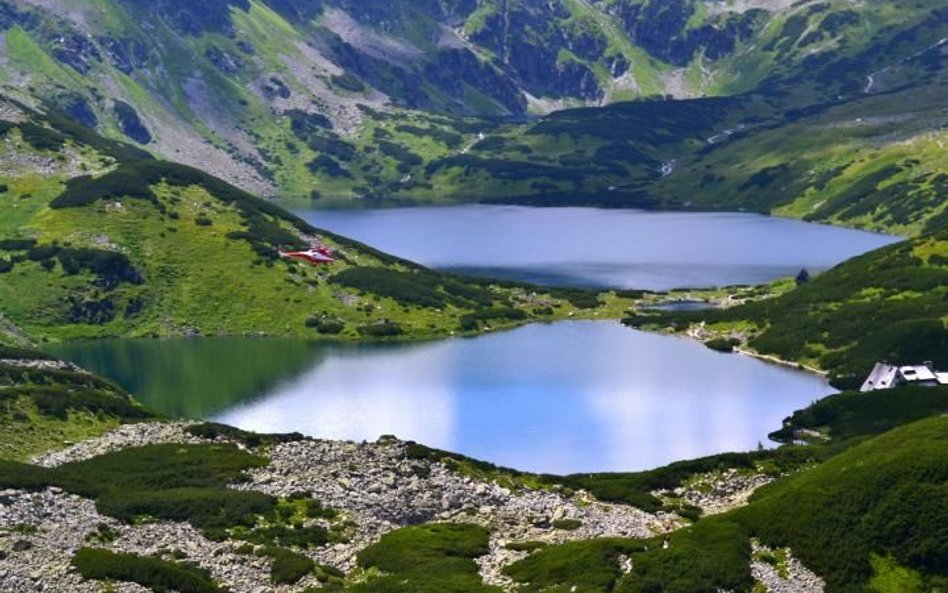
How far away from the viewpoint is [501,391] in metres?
143

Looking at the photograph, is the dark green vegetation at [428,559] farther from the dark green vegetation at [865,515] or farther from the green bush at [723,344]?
the green bush at [723,344]

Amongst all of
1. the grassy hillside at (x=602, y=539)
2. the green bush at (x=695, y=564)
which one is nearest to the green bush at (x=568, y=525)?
the grassy hillside at (x=602, y=539)

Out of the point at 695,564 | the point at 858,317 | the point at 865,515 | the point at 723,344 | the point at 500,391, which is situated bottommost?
the point at 695,564

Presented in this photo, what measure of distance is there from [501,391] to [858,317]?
5397 centimetres

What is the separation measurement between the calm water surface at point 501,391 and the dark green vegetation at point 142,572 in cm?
4843

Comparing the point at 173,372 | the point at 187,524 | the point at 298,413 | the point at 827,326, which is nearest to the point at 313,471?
Answer: the point at 187,524

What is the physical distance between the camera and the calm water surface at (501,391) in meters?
119

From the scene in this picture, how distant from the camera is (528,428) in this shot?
124562mm

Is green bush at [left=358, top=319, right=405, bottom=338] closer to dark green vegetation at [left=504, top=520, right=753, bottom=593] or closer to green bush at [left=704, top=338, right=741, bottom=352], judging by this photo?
green bush at [left=704, top=338, right=741, bottom=352]

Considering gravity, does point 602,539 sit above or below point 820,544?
below

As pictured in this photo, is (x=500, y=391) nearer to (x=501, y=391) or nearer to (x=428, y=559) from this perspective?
(x=501, y=391)

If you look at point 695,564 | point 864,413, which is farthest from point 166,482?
point 864,413

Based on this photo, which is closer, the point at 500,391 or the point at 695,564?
the point at 695,564

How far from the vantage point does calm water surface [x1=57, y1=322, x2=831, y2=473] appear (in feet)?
390
